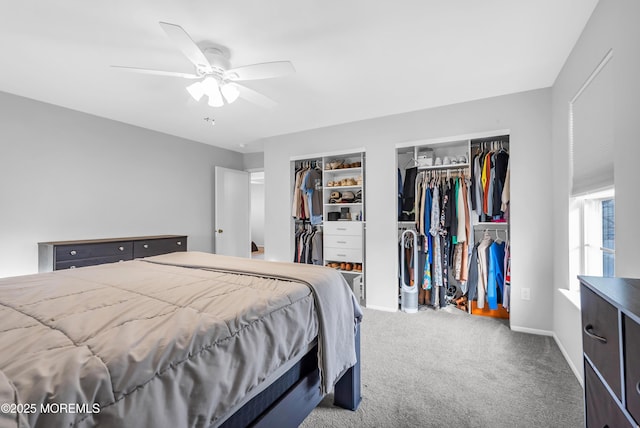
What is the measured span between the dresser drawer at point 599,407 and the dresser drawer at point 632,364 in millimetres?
61

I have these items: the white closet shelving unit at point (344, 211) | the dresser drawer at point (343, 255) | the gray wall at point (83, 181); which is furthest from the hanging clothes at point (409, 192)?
the gray wall at point (83, 181)

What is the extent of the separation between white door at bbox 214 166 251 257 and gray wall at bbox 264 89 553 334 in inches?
41.3

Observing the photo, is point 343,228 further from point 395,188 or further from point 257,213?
point 257,213

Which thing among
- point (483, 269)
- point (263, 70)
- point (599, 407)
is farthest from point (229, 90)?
point (483, 269)

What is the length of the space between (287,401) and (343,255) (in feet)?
8.74

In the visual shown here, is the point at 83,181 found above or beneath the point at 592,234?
above

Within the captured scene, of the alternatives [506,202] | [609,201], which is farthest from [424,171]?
[609,201]

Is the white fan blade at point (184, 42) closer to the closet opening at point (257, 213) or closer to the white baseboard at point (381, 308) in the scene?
the white baseboard at point (381, 308)

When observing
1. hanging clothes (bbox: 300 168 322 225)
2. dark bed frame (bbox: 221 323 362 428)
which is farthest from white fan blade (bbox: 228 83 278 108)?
dark bed frame (bbox: 221 323 362 428)

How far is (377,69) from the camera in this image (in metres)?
2.45

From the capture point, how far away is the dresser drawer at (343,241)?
376 centimetres

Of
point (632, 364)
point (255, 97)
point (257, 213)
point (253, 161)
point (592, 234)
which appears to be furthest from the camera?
point (257, 213)

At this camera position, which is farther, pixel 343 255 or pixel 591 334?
pixel 343 255

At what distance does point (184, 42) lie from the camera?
1.72m
